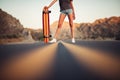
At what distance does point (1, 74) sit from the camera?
62.2 inches

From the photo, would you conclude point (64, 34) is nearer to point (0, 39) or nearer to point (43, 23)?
point (43, 23)

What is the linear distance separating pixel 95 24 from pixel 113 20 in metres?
0.82

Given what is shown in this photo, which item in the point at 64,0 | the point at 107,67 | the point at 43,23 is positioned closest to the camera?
the point at 107,67

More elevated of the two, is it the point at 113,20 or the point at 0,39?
the point at 113,20

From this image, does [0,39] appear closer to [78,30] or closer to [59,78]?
[78,30]

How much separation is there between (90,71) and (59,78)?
0.32m

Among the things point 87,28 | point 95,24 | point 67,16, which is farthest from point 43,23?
point 95,24

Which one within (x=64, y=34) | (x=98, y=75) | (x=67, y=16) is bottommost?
(x=98, y=75)

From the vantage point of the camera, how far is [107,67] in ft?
5.73

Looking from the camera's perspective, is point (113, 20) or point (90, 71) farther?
point (113, 20)

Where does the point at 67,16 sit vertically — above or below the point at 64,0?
below

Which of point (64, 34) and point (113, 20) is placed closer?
point (64, 34)

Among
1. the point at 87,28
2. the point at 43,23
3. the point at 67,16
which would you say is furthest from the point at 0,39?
the point at 87,28

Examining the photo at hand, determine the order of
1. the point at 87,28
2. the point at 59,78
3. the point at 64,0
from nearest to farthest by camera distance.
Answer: the point at 59,78
the point at 64,0
the point at 87,28
